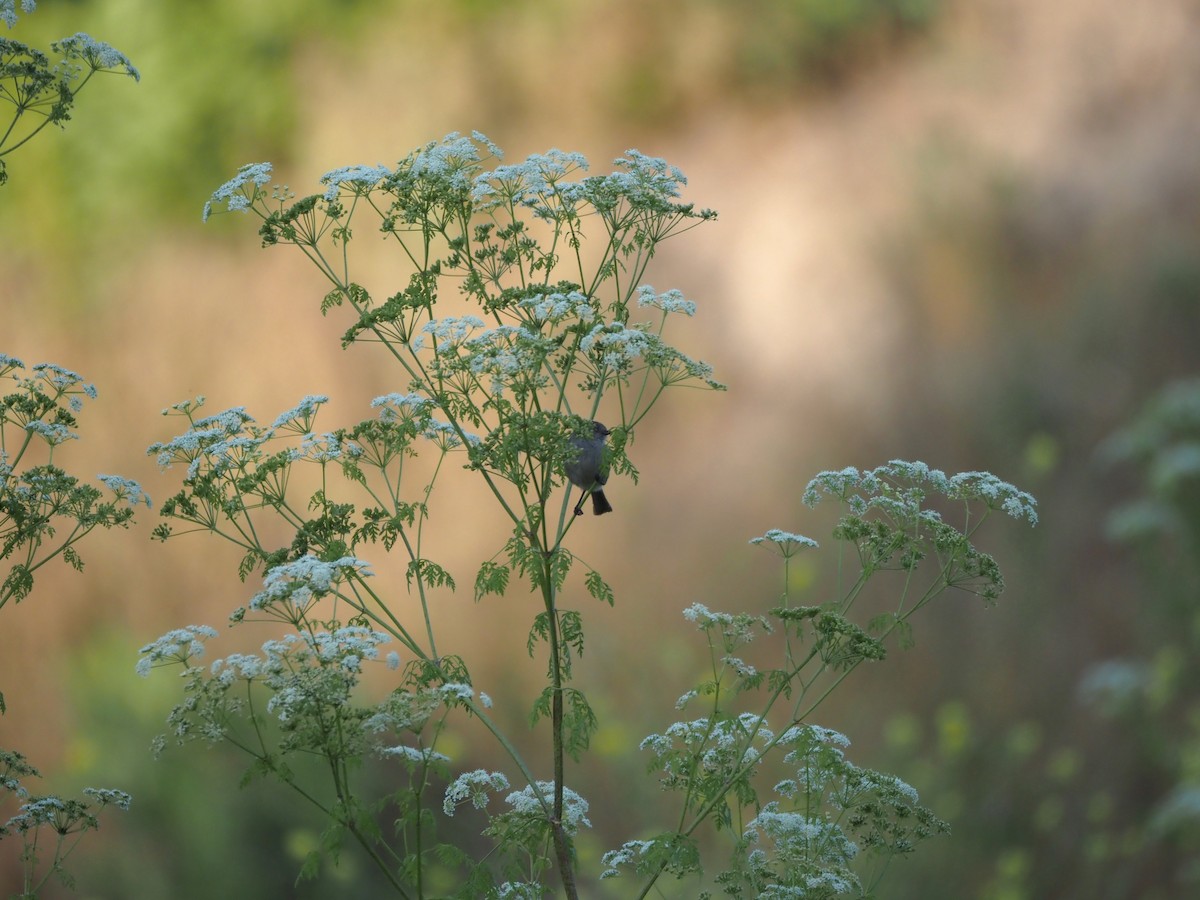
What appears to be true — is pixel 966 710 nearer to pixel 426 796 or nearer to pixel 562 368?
pixel 426 796

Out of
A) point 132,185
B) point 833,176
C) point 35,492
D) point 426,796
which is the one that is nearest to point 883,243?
point 833,176

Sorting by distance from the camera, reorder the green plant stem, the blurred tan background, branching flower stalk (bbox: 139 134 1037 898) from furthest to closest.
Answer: the blurred tan background → the green plant stem → branching flower stalk (bbox: 139 134 1037 898)

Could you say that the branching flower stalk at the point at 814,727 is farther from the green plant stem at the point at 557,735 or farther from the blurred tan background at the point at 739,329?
the blurred tan background at the point at 739,329

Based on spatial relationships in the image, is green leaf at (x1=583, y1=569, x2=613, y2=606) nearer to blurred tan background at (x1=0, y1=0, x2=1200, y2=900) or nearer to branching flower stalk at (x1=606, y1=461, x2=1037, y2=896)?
branching flower stalk at (x1=606, y1=461, x2=1037, y2=896)

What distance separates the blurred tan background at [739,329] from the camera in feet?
17.3

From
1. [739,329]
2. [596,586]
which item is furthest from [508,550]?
[739,329]

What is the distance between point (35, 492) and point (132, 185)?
12.2 ft

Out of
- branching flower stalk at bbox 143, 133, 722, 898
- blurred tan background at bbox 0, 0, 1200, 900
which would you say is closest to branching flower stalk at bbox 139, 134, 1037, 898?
branching flower stalk at bbox 143, 133, 722, 898

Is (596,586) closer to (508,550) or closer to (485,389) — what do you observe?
(508,550)

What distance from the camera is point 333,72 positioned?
20.5 feet

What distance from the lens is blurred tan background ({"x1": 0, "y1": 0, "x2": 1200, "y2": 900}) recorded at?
5285 millimetres

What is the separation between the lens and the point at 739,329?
590 cm

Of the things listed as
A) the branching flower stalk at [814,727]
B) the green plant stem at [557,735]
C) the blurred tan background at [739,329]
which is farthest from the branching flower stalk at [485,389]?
the blurred tan background at [739,329]

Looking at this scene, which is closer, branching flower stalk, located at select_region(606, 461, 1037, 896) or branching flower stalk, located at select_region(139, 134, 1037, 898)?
branching flower stalk, located at select_region(139, 134, 1037, 898)
